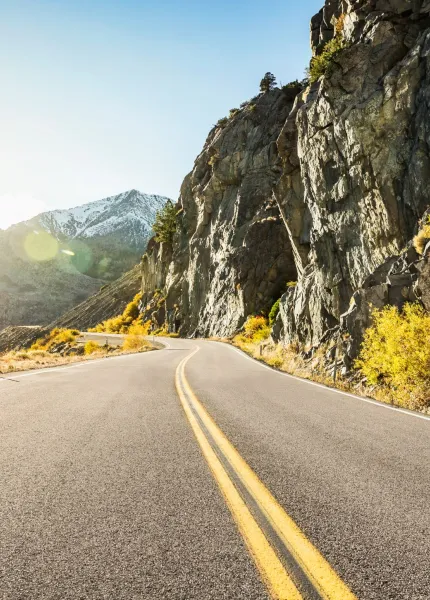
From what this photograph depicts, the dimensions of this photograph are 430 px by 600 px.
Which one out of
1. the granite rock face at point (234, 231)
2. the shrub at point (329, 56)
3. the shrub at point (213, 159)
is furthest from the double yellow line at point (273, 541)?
the shrub at point (213, 159)

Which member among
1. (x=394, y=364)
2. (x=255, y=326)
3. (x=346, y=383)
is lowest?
(x=346, y=383)

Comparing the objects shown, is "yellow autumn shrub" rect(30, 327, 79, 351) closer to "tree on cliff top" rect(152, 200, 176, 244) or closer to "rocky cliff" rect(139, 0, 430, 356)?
"tree on cliff top" rect(152, 200, 176, 244)

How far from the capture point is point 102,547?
2549mm

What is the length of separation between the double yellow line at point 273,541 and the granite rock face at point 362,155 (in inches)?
644

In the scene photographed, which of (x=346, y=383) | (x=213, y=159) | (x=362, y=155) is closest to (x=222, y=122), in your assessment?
(x=213, y=159)

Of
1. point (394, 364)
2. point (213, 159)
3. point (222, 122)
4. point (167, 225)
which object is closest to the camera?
point (394, 364)

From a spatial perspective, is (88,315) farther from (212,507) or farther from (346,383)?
(212,507)

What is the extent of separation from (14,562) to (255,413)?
5392 millimetres

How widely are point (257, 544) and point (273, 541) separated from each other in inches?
4.4

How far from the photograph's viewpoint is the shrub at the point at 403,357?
9.68m

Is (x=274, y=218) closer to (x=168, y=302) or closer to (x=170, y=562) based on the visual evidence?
(x=168, y=302)

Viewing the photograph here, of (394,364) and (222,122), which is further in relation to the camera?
(222,122)

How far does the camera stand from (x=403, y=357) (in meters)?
10.2

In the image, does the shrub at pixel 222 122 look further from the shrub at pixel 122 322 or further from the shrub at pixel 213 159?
the shrub at pixel 122 322
